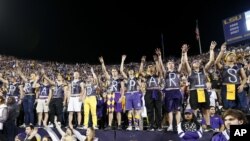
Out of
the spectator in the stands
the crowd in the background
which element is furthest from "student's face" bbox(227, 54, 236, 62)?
the spectator in the stands

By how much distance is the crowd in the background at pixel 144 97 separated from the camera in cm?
821

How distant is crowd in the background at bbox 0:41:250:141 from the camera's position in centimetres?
821

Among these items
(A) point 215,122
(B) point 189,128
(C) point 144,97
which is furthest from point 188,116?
(C) point 144,97

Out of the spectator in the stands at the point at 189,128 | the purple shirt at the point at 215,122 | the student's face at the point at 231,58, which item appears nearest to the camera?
the spectator in the stands at the point at 189,128

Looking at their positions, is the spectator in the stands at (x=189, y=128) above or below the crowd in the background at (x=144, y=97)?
below

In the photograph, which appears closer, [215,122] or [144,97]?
[215,122]

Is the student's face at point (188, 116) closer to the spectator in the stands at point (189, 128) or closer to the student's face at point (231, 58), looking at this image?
the spectator in the stands at point (189, 128)

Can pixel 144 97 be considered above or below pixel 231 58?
below

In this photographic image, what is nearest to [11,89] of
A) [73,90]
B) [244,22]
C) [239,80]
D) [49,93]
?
[49,93]

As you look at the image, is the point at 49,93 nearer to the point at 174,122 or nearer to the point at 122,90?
the point at 122,90

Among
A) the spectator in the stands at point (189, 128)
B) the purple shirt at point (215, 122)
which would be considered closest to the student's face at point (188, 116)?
the spectator in the stands at point (189, 128)

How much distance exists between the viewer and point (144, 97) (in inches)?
378

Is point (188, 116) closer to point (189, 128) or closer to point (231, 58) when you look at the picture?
point (189, 128)

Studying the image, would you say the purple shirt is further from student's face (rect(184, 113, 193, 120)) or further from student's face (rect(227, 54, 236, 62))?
student's face (rect(184, 113, 193, 120))
